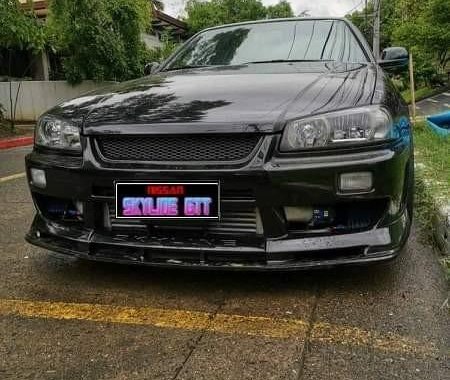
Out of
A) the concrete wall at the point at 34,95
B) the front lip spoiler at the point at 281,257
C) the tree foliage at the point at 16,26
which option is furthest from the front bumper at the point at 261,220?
the concrete wall at the point at 34,95

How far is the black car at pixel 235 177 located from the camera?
2.40m

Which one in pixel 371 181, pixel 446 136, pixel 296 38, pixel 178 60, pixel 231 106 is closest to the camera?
pixel 371 181

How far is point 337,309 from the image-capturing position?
2469 mm

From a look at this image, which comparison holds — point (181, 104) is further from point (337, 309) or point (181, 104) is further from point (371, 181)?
point (337, 309)

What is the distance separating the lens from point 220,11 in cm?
4272

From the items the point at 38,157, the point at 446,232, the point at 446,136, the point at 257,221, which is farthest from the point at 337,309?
the point at 446,136

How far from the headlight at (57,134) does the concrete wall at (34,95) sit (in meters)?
13.2

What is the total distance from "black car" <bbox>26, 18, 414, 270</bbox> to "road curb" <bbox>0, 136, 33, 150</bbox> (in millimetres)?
7787

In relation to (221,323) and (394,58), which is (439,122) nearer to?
(394,58)

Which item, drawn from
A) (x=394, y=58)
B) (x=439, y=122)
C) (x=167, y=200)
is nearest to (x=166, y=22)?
(x=439, y=122)

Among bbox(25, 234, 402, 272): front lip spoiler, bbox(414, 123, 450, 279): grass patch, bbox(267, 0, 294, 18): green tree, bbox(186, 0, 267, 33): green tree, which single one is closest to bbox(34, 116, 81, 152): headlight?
bbox(25, 234, 402, 272): front lip spoiler

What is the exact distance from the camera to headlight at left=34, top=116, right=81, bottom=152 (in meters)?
2.68

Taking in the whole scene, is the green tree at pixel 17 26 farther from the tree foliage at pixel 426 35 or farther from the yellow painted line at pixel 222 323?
the tree foliage at pixel 426 35

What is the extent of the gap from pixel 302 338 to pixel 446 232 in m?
1.33
